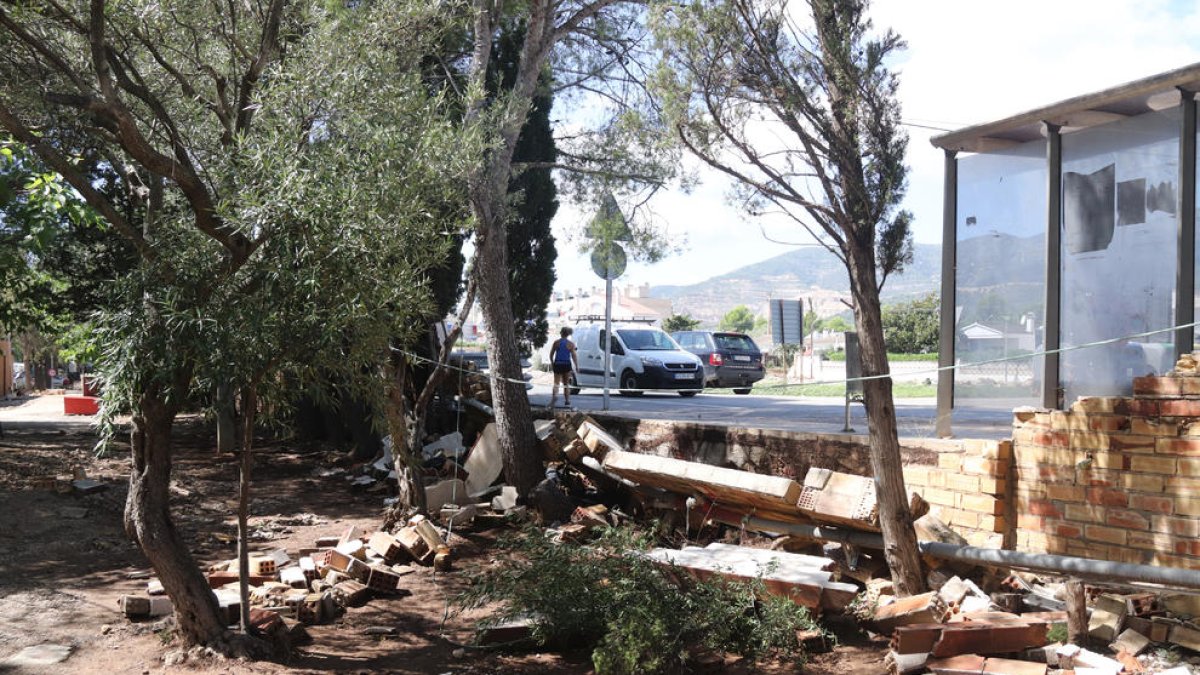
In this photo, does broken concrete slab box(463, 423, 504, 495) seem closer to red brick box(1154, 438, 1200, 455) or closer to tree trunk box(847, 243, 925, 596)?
tree trunk box(847, 243, 925, 596)

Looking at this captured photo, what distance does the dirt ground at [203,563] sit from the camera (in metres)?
6.30

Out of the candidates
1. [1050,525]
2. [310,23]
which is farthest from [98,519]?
[1050,525]

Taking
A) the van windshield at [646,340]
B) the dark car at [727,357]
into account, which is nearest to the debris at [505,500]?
the van windshield at [646,340]

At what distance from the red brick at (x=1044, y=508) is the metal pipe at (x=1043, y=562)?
0.60 m

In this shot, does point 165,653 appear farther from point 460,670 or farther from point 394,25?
point 394,25

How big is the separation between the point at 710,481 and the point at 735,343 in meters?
16.8

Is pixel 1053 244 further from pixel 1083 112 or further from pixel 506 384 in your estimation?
pixel 506 384

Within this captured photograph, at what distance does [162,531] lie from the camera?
6438 mm

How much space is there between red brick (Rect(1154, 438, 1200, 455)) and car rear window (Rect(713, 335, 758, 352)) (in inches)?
745

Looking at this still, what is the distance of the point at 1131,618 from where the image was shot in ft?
18.5

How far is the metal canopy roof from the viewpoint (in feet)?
20.2

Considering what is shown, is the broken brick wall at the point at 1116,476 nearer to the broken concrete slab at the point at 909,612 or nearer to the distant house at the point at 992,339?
the distant house at the point at 992,339

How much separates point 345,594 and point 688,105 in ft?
16.0

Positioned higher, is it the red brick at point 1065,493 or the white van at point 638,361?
the white van at point 638,361
